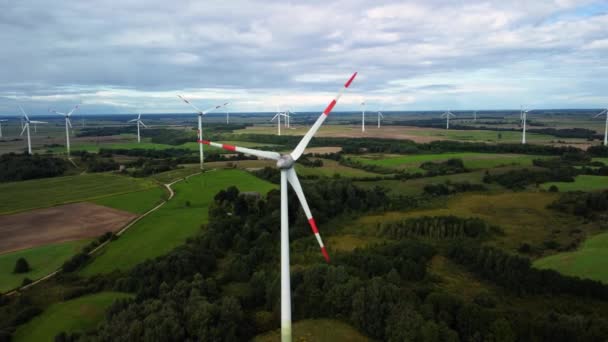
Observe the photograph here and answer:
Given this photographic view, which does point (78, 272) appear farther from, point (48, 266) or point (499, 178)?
point (499, 178)

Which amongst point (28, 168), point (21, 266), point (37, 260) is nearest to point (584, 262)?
point (21, 266)

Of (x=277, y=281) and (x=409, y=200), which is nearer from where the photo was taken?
(x=277, y=281)

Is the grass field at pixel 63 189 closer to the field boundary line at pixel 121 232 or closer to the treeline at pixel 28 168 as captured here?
the field boundary line at pixel 121 232

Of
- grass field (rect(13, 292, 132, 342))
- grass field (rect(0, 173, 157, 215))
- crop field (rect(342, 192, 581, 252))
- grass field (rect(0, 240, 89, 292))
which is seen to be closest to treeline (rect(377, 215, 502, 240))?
crop field (rect(342, 192, 581, 252))

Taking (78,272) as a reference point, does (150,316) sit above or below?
above

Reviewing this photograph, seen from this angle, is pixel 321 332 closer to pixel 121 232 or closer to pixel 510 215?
pixel 121 232

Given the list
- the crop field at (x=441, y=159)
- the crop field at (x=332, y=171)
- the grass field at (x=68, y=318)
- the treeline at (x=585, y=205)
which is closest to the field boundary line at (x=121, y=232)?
the grass field at (x=68, y=318)

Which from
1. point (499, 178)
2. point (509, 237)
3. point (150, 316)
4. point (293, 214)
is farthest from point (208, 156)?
point (150, 316)
